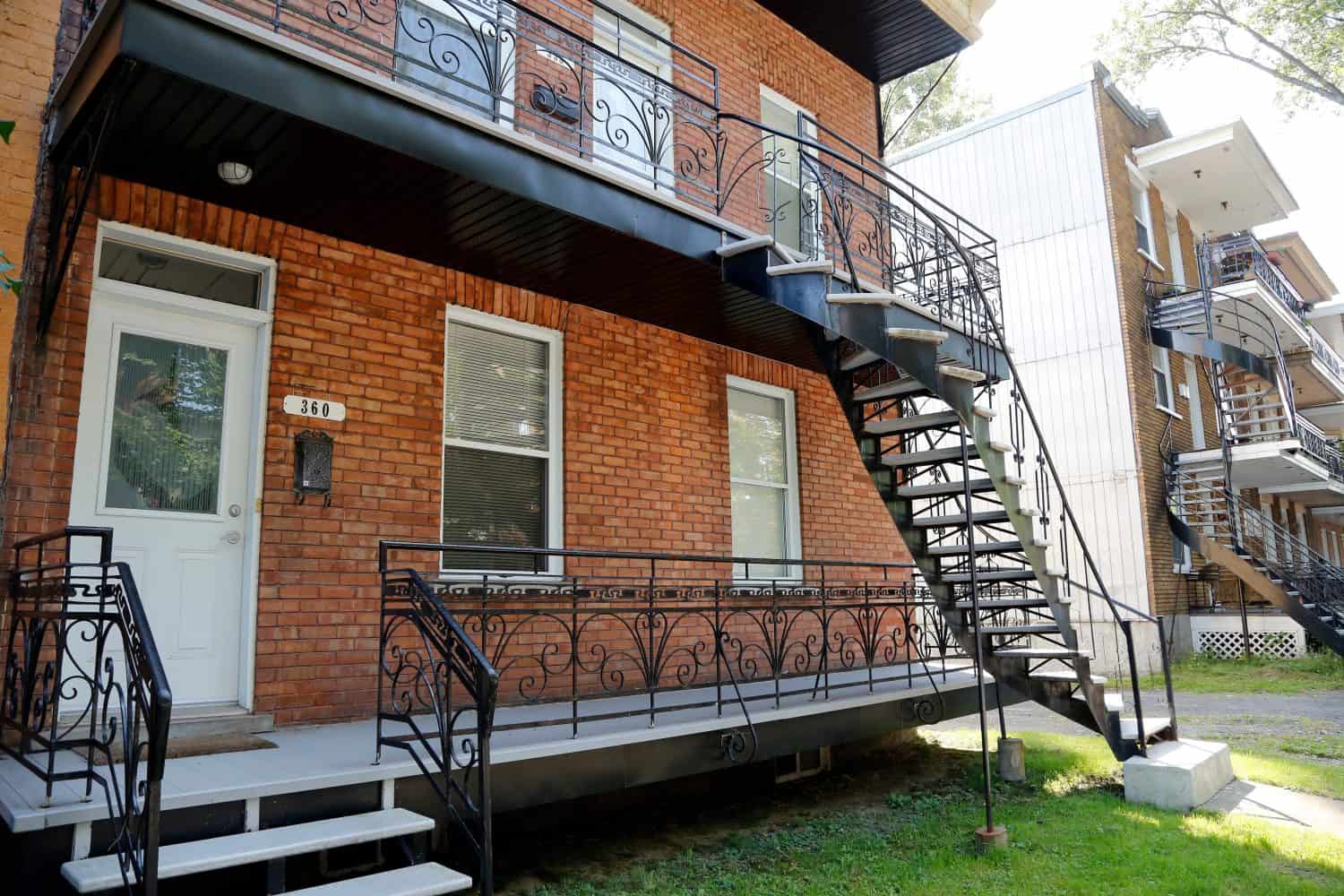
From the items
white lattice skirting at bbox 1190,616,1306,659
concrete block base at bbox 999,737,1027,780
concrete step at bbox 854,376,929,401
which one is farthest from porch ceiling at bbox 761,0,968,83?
white lattice skirting at bbox 1190,616,1306,659

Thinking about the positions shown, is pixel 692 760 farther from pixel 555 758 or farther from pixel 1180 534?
pixel 1180 534

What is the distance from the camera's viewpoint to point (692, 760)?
17.0 feet

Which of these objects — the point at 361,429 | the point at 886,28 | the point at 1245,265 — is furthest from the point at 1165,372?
the point at 361,429

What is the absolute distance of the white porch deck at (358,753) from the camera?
3.37m

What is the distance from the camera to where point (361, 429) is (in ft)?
18.2

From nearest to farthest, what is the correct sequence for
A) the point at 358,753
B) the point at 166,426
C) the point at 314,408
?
the point at 358,753 < the point at 166,426 < the point at 314,408

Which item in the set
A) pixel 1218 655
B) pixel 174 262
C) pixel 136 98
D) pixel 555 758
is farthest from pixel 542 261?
pixel 1218 655

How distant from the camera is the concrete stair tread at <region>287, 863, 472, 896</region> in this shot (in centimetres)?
330

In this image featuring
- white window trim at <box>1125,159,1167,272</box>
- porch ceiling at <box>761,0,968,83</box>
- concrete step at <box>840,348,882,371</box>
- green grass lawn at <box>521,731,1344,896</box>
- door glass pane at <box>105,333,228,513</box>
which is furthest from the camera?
white window trim at <box>1125,159,1167,272</box>

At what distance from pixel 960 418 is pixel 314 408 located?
422 cm

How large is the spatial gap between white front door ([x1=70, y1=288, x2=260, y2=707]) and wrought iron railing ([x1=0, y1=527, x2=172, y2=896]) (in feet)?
0.89

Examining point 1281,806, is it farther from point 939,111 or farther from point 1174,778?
point 939,111

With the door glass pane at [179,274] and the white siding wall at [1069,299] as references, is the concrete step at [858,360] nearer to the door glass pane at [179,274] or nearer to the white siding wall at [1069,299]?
the door glass pane at [179,274]

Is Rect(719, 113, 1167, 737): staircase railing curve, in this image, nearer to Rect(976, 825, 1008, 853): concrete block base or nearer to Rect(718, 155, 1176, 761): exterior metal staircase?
Rect(718, 155, 1176, 761): exterior metal staircase
